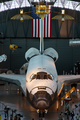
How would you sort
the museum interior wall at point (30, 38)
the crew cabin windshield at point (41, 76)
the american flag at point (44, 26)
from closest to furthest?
the crew cabin windshield at point (41, 76)
the american flag at point (44, 26)
the museum interior wall at point (30, 38)

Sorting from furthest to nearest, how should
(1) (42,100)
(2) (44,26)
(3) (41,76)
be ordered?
(2) (44,26)
(3) (41,76)
(1) (42,100)

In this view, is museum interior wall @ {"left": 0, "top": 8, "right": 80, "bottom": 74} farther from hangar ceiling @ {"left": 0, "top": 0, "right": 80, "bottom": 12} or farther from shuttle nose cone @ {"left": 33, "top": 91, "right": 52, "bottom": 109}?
shuttle nose cone @ {"left": 33, "top": 91, "right": 52, "bottom": 109}

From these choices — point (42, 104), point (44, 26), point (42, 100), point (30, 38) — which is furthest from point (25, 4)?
point (42, 104)

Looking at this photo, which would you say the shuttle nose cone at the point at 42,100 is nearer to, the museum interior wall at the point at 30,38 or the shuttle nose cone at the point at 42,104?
the shuttle nose cone at the point at 42,104

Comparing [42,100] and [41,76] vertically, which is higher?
[41,76]

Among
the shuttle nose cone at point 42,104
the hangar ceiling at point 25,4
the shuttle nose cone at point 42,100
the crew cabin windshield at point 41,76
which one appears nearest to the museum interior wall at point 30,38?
the hangar ceiling at point 25,4

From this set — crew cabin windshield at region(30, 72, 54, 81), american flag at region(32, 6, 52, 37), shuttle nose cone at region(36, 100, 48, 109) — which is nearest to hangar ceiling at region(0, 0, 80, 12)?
american flag at region(32, 6, 52, 37)

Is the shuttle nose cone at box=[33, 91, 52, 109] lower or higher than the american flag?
lower

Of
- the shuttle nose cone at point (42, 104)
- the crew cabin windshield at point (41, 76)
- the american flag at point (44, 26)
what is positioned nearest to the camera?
the shuttle nose cone at point (42, 104)

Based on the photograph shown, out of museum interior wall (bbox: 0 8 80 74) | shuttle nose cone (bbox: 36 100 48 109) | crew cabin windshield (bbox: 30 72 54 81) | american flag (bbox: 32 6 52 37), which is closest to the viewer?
shuttle nose cone (bbox: 36 100 48 109)

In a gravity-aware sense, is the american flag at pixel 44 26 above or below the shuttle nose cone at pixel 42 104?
above

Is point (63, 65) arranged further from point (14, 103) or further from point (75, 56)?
point (14, 103)

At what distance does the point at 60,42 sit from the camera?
1265 inches

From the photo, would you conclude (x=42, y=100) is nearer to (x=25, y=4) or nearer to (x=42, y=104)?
(x=42, y=104)
